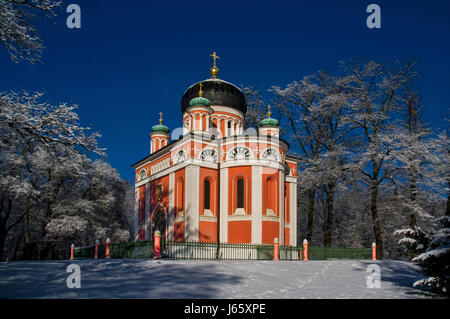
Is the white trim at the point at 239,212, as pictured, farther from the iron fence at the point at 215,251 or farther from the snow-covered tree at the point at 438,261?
the snow-covered tree at the point at 438,261

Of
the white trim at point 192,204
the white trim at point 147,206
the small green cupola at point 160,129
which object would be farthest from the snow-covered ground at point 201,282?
the small green cupola at point 160,129

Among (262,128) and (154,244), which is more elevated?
(262,128)

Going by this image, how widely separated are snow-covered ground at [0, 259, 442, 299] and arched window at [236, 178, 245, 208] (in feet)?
29.0

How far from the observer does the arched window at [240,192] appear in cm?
2447

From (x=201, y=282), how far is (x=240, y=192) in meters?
13.6

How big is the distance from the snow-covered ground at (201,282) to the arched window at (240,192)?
8851 mm

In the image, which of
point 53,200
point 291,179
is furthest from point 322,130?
point 53,200

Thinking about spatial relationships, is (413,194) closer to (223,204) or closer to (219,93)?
(223,204)

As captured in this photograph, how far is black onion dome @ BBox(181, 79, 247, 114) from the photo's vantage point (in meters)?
29.8

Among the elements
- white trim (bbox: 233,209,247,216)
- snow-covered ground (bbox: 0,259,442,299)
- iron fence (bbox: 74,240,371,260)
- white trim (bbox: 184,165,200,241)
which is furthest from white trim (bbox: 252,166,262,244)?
snow-covered ground (bbox: 0,259,442,299)

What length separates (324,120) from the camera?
28.9 m

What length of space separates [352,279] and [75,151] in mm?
9494
